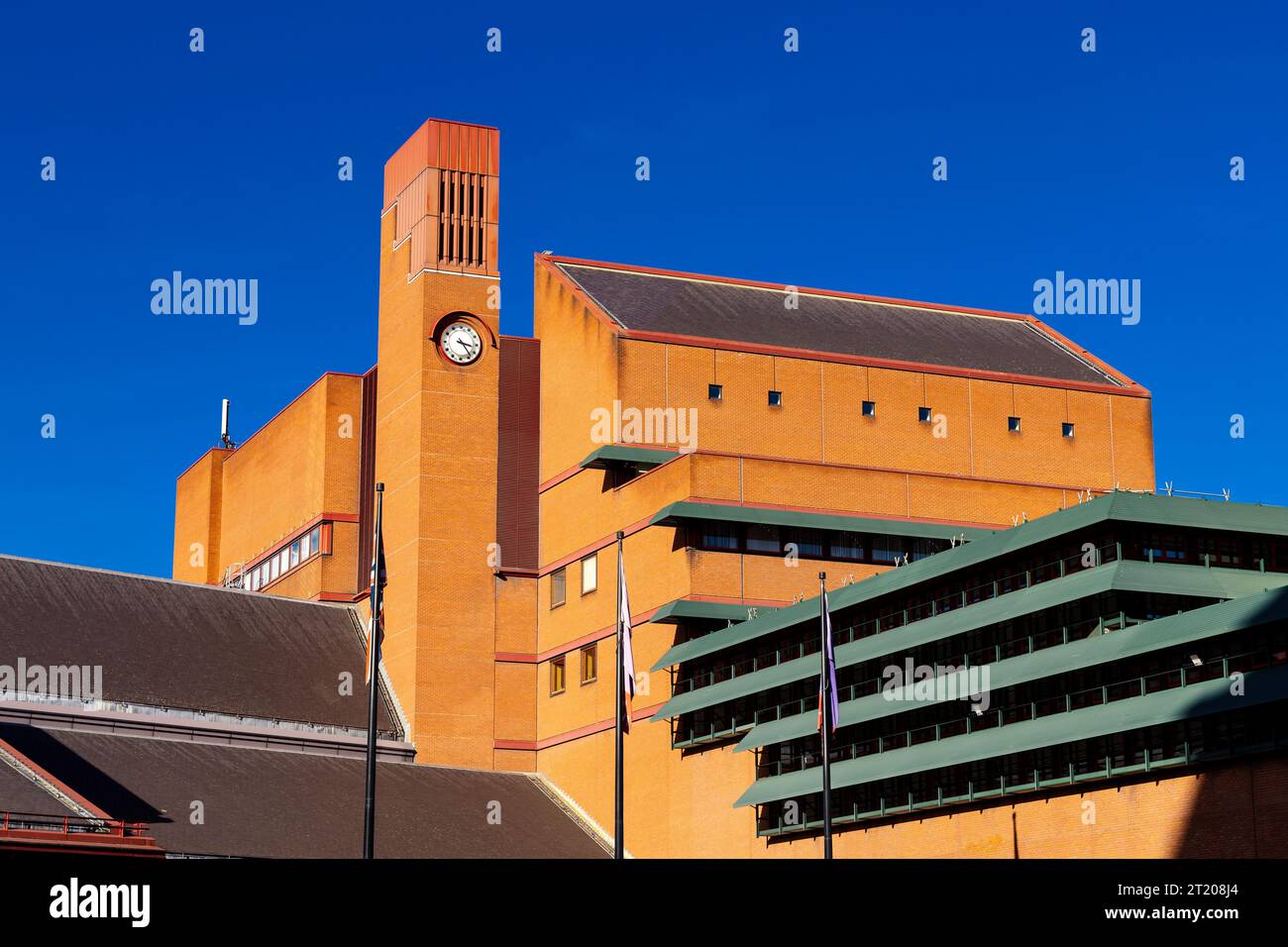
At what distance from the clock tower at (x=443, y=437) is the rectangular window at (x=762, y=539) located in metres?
Answer: 13.0

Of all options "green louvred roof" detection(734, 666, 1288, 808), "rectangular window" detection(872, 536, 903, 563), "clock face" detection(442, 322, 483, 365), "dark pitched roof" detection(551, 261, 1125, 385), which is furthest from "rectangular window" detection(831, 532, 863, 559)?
"clock face" detection(442, 322, 483, 365)

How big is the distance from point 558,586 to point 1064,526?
1095 inches

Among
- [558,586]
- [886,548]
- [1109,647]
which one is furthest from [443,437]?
[1109,647]

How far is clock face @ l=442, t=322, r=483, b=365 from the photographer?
72812mm

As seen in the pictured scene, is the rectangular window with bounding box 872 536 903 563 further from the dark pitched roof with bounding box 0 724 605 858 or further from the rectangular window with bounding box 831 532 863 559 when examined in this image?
the dark pitched roof with bounding box 0 724 605 858

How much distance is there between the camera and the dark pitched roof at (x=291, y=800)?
56625 millimetres

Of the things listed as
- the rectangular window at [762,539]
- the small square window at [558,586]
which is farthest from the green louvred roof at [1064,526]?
the small square window at [558,586]

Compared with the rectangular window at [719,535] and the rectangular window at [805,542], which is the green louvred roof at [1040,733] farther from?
the rectangular window at [805,542]

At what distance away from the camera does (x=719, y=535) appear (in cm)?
6191

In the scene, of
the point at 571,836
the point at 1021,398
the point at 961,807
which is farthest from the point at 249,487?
the point at 961,807

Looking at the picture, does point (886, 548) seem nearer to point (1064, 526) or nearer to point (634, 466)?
point (634, 466)

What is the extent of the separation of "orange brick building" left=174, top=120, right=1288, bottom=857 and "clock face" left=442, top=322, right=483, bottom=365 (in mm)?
85
